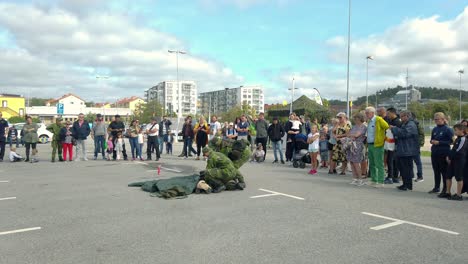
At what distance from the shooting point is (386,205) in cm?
702

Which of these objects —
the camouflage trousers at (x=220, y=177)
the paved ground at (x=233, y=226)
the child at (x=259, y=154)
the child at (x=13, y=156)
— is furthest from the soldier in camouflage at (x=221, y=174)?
the child at (x=13, y=156)

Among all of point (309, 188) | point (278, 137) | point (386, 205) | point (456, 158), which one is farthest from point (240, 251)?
point (278, 137)

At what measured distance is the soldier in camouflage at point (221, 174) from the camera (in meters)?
8.31

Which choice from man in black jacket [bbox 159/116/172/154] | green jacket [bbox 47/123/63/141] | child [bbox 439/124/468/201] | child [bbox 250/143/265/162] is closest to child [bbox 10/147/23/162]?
green jacket [bbox 47/123/63/141]

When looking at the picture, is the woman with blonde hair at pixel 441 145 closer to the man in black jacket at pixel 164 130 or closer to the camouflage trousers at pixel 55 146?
the man in black jacket at pixel 164 130

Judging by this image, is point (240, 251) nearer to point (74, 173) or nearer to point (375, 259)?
point (375, 259)

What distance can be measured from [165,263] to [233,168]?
443 centimetres

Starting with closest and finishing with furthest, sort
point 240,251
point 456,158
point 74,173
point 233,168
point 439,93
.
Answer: point 240,251
point 456,158
point 233,168
point 74,173
point 439,93

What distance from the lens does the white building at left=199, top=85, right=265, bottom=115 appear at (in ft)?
555

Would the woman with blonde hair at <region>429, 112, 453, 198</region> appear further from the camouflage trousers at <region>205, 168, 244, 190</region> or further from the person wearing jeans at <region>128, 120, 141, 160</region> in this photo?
the person wearing jeans at <region>128, 120, 141, 160</region>

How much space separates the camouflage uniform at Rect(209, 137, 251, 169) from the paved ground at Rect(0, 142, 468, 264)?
668 millimetres

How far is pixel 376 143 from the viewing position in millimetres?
9148

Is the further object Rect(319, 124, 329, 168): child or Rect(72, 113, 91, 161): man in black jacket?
Rect(72, 113, 91, 161): man in black jacket

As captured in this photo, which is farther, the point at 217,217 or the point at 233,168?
the point at 233,168
